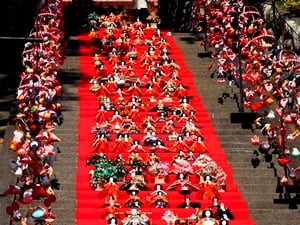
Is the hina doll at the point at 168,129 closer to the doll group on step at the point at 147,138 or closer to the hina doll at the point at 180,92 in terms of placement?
the doll group on step at the point at 147,138

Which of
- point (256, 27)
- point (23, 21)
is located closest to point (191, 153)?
point (256, 27)

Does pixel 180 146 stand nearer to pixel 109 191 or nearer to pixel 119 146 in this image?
pixel 119 146

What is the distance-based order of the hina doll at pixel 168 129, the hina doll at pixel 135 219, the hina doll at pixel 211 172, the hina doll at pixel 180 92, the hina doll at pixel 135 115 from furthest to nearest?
the hina doll at pixel 180 92 → the hina doll at pixel 135 115 → the hina doll at pixel 168 129 → the hina doll at pixel 211 172 → the hina doll at pixel 135 219

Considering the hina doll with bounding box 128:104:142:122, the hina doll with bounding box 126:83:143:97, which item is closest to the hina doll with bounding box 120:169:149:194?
the hina doll with bounding box 128:104:142:122

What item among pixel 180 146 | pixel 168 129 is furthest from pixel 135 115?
pixel 180 146

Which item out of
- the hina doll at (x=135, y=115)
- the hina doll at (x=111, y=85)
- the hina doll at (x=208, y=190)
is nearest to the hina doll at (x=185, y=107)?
the hina doll at (x=135, y=115)

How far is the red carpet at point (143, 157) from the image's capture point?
54.2ft

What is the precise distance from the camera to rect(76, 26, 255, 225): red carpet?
1652 centimetres

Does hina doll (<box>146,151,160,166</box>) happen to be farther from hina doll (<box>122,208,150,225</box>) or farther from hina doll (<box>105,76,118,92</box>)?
hina doll (<box>105,76,118,92</box>)

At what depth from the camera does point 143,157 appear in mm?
19156

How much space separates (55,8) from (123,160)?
332 inches

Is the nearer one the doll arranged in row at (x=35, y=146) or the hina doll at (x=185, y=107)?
the doll arranged in row at (x=35, y=146)

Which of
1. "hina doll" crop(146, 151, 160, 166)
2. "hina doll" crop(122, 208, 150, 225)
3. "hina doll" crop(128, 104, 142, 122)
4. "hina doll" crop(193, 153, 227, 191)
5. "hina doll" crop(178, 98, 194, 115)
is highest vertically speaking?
"hina doll" crop(178, 98, 194, 115)

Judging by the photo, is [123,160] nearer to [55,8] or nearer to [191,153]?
[191,153]
